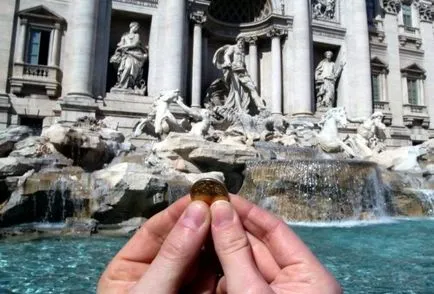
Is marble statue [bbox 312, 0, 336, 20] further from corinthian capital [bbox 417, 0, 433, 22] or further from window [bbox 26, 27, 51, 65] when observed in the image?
window [bbox 26, 27, 51, 65]

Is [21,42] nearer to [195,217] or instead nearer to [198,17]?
[198,17]

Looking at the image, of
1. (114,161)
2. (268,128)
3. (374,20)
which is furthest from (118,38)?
(374,20)

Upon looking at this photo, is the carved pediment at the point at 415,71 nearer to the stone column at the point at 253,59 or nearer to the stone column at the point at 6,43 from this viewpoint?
the stone column at the point at 253,59

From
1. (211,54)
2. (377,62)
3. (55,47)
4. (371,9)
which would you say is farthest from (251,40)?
(55,47)

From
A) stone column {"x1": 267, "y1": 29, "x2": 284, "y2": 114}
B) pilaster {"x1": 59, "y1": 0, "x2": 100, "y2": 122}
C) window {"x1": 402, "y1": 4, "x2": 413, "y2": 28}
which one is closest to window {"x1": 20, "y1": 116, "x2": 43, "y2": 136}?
pilaster {"x1": 59, "y1": 0, "x2": 100, "y2": 122}

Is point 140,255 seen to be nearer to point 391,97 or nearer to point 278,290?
point 278,290

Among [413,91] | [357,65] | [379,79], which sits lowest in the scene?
[413,91]
